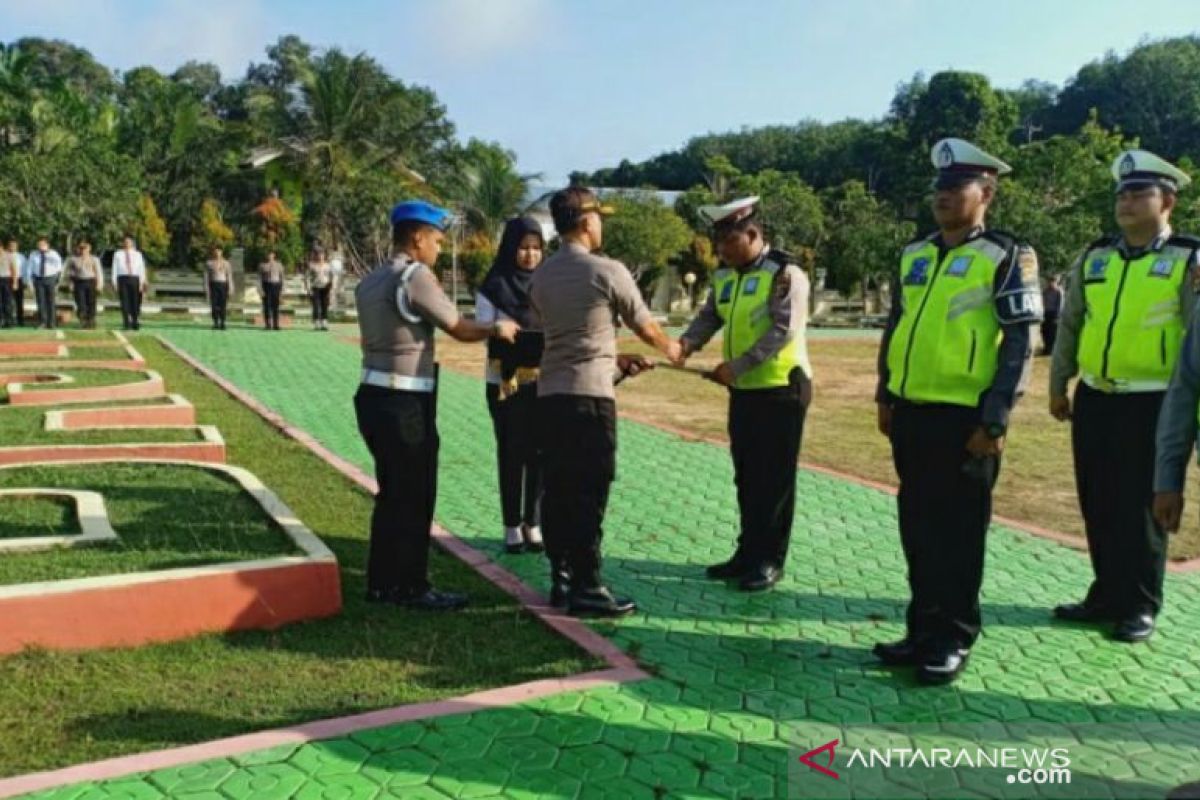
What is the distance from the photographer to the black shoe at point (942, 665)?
3.78 metres

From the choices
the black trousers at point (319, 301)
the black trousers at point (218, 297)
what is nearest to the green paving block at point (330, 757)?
the black trousers at point (218, 297)

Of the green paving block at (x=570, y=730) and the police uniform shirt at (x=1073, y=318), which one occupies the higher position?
the police uniform shirt at (x=1073, y=318)

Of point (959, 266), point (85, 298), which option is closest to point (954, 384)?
point (959, 266)

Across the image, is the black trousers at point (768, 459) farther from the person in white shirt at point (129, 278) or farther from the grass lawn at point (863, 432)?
the person in white shirt at point (129, 278)

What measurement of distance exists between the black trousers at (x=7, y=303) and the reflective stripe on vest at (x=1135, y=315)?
703 inches

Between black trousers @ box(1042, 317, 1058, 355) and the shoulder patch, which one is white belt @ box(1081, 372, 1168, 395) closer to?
the shoulder patch

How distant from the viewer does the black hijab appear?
5.05 m

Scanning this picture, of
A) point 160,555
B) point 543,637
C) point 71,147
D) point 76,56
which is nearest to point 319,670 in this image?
point 543,637

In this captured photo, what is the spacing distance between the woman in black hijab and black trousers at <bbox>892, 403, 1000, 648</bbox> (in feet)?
5.67

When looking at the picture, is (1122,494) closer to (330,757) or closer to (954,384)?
(954,384)

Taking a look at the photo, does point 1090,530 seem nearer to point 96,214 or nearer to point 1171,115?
point 96,214

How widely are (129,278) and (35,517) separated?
13.6 meters

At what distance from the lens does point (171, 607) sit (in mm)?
3934

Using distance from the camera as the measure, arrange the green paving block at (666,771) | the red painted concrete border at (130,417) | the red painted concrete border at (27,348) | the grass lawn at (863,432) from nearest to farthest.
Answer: the green paving block at (666,771) → the grass lawn at (863,432) → the red painted concrete border at (130,417) → the red painted concrete border at (27,348)
